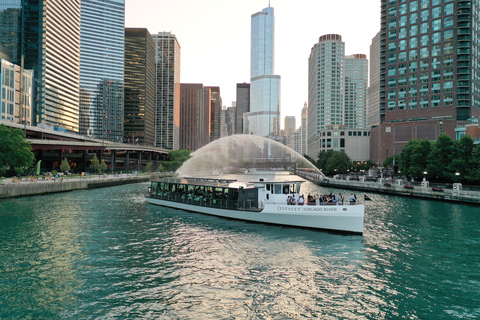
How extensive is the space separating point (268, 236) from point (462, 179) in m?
61.1

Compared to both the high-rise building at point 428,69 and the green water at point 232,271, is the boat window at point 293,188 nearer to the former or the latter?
the green water at point 232,271

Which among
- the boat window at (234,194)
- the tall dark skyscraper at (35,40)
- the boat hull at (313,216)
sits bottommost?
the boat hull at (313,216)

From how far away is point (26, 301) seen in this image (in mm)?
16094

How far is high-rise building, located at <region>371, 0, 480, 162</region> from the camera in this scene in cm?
13262

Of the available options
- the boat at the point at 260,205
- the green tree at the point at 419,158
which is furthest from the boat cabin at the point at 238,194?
the green tree at the point at 419,158

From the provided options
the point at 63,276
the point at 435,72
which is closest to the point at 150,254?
the point at 63,276

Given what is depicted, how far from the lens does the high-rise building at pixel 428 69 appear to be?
435 feet

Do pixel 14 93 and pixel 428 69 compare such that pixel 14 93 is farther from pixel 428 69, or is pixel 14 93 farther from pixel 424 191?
pixel 428 69

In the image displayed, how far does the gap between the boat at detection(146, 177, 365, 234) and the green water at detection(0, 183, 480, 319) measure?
1430mm

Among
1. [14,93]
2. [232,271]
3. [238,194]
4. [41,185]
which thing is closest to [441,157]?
[238,194]

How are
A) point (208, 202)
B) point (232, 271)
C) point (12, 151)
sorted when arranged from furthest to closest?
point (12, 151), point (208, 202), point (232, 271)

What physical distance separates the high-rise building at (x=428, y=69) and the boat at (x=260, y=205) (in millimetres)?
126715

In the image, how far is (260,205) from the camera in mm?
36562

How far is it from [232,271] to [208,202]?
21.9 meters
